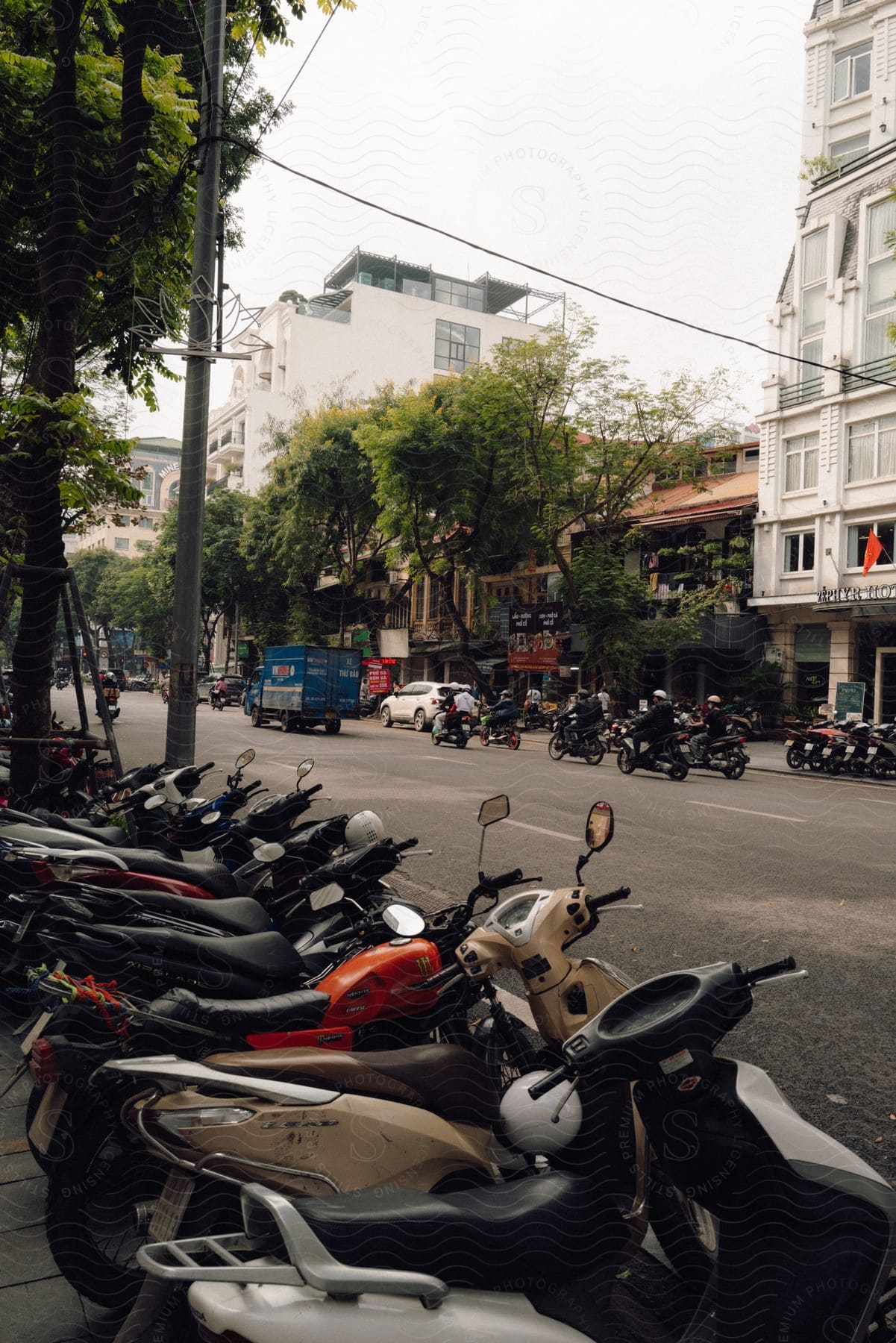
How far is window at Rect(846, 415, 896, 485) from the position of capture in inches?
646

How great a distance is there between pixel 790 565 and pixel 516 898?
17.7 metres

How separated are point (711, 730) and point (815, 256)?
11.8 m

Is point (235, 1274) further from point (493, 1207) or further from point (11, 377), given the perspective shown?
point (11, 377)

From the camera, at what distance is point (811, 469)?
58.9 ft

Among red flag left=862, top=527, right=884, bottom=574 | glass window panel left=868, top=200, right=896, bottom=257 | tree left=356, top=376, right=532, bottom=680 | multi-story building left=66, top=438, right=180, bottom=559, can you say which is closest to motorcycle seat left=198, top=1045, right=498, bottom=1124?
multi-story building left=66, top=438, right=180, bottom=559

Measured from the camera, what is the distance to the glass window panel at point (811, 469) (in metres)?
17.8

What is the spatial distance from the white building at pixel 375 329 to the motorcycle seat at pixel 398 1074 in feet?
18.1

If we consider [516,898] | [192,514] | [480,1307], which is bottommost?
[480,1307]

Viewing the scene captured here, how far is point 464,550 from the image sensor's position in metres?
16.6

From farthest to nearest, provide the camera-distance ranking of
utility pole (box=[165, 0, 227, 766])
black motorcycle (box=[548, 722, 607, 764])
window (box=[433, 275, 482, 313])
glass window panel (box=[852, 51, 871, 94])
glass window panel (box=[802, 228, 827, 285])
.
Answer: glass window panel (box=[802, 228, 827, 285])
glass window panel (box=[852, 51, 871, 94])
black motorcycle (box=[548, 722, 607, 764])
window (box=[433, 275, 482, 313])
utility pole (box=[165, 0, 227, 766])

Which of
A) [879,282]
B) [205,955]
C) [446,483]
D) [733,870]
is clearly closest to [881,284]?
[879,282]

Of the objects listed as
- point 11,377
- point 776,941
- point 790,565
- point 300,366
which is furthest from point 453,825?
point 790,565

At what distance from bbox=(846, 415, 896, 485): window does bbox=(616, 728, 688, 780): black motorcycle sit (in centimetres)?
863

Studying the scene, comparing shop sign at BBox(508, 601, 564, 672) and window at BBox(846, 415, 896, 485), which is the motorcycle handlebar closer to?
window at BBox(846, 415, 896, 485)
